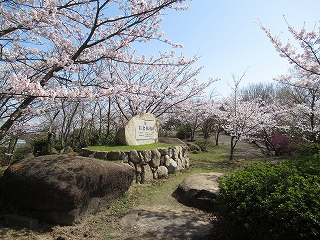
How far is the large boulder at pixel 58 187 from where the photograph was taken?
387 cm

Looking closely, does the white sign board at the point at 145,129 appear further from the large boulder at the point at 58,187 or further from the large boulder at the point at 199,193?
the large boulder at the point at 58,187

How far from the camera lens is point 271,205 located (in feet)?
7.98

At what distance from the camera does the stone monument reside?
777 cm

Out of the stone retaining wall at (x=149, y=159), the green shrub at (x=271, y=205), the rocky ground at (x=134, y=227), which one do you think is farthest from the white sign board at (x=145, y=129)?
the green shrub at (x=271, y=205)

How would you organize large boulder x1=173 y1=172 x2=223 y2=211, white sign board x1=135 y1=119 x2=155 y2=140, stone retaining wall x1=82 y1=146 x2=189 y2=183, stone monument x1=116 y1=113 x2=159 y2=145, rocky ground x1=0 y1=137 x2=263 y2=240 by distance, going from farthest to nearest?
white sign board x1=135 y1=119 x2=155 y2=140 < stone monument x1=116 y1=113 x2=159 y2=145 < stone retaining wall x1=82 y1=146 x2=189 y2=183 < large boulder x1=173 y1=172 x2=223 y2=211 < rocky ground x1=0 y1=137 x2=263 y2=240

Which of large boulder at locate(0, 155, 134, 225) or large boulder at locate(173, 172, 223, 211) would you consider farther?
large boulder at locate(173, 172, 223, 211)

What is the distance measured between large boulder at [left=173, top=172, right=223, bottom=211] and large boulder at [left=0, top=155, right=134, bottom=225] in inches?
72.3

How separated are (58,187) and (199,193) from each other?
2960 millimetres

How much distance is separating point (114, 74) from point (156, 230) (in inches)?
302

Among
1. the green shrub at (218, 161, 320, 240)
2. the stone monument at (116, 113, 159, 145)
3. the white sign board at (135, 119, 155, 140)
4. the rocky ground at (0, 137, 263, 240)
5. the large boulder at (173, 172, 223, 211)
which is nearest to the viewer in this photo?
the green shrub at (218, 161, 320, 240)

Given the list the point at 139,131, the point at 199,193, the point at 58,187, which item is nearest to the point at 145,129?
the point at 139,131

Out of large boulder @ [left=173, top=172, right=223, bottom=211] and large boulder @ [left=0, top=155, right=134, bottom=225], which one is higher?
large boulder @ [left=0, top=155, right=134, bottom=225]

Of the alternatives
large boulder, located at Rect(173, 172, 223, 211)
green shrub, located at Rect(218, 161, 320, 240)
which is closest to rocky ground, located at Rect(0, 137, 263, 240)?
large boulder, located at Rect(173, 172, 223, 211)

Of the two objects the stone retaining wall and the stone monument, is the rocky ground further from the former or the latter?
the stone monument
